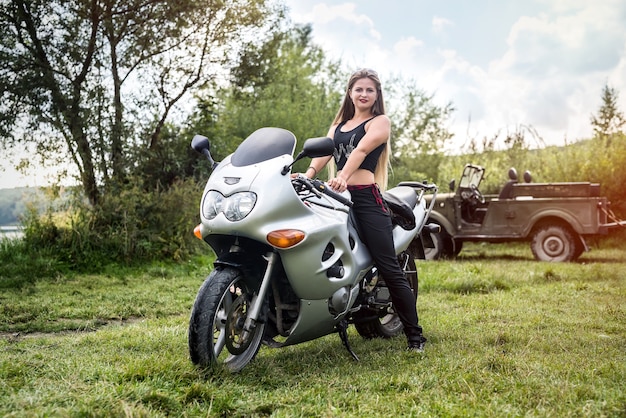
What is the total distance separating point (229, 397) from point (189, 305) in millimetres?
3820

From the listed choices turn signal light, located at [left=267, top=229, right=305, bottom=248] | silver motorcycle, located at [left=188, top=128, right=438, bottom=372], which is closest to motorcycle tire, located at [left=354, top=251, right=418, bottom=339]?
silver motorcycle, located at [left=188, top=128, right=438, bottom=372]

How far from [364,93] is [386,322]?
197 cm

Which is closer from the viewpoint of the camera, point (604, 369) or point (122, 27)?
point (604, 369)

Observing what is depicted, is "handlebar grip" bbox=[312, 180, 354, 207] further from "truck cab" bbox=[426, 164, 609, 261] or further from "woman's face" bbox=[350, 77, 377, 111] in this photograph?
"truck cab" bbox=[426, 164, 609, 261]

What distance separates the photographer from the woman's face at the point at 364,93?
452 cm

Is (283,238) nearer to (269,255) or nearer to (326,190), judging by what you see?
(269,255)

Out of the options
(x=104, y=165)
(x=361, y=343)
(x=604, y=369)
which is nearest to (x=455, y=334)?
(x=361, y=343)

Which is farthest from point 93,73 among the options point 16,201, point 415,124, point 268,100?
point 415,124

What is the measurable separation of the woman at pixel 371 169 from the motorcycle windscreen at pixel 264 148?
1.68 ft

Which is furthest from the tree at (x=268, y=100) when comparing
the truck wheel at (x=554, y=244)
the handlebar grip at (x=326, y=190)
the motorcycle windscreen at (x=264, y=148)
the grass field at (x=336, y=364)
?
the handlebar grip at (x=326, y=190)

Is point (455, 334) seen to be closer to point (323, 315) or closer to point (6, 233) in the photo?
point (323, 315)

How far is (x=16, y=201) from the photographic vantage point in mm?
10539

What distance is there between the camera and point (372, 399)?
3.36 metres

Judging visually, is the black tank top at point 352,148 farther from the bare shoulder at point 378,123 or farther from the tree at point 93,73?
the tree at point 93,73
